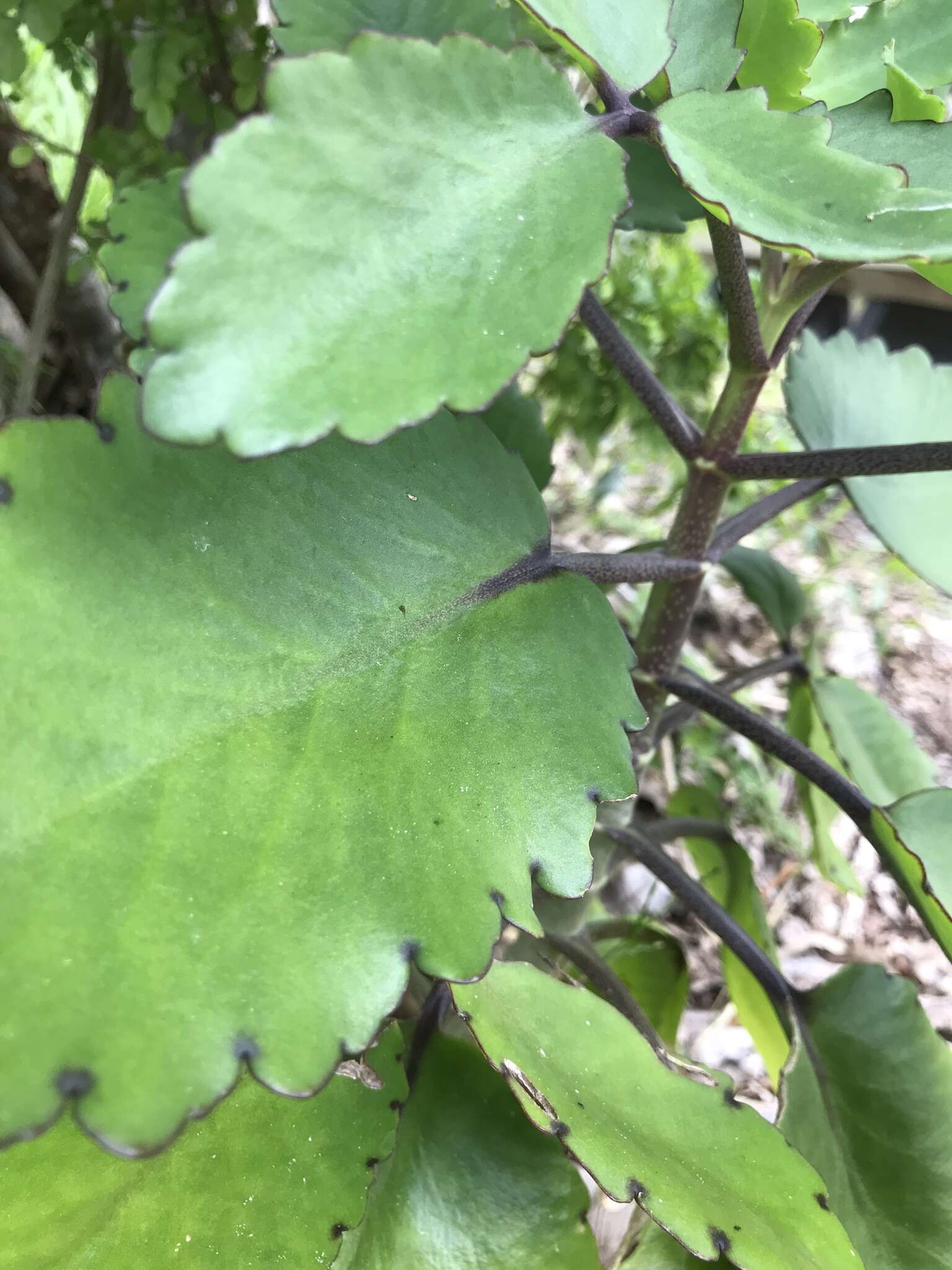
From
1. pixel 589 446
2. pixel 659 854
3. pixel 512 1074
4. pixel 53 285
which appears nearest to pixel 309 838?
pixel 512 1074

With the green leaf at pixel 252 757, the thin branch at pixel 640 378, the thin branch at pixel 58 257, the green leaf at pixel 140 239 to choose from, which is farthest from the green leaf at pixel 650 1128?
the thin branch at pixel 58 257

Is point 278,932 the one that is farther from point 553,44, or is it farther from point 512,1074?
point 553,44

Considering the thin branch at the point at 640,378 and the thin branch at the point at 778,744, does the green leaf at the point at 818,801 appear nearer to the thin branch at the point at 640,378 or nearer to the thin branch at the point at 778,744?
the thin branch at the point at 778,744

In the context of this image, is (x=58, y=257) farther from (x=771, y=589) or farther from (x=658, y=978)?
(x=658, y=978)

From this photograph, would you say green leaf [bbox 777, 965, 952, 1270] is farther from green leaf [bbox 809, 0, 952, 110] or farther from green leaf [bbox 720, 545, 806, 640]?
green leaf [bbox 809, 0, 952, 110]

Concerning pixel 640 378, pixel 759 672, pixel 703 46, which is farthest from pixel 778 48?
pixel 759 672

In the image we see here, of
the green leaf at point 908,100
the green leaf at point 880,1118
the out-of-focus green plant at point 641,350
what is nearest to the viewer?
the green leaf at point 908,100
